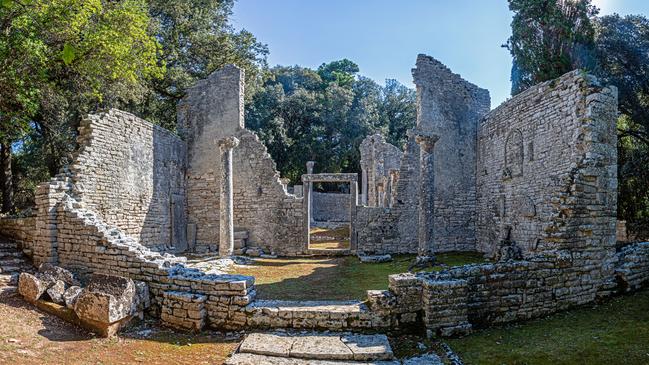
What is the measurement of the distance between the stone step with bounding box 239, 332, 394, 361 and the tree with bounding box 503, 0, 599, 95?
16.7 metres

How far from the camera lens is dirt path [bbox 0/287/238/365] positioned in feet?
21.2

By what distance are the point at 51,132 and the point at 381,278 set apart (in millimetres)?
14886

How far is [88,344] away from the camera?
7043 mm

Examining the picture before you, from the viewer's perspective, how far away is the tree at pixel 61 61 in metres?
12.2

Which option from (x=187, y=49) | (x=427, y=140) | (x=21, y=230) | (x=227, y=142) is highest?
(x=187, y=49)

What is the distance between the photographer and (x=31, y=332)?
729cm

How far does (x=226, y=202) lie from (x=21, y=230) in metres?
7.07

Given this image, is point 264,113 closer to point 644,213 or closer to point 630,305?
point 644,213

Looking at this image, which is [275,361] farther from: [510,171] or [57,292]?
[510,171]

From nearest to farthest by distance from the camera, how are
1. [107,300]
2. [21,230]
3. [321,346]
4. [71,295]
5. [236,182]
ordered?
1. [321,346]
2. [107,300]
3. [71,295]
4. [21,230]
5. [236,182]

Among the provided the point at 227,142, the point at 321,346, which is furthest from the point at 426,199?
the point at 321,346

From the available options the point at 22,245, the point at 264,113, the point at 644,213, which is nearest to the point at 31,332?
the point at 22,245

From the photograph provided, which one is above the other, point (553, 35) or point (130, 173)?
point (553, 35)

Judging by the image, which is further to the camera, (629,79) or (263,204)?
(629,79)
